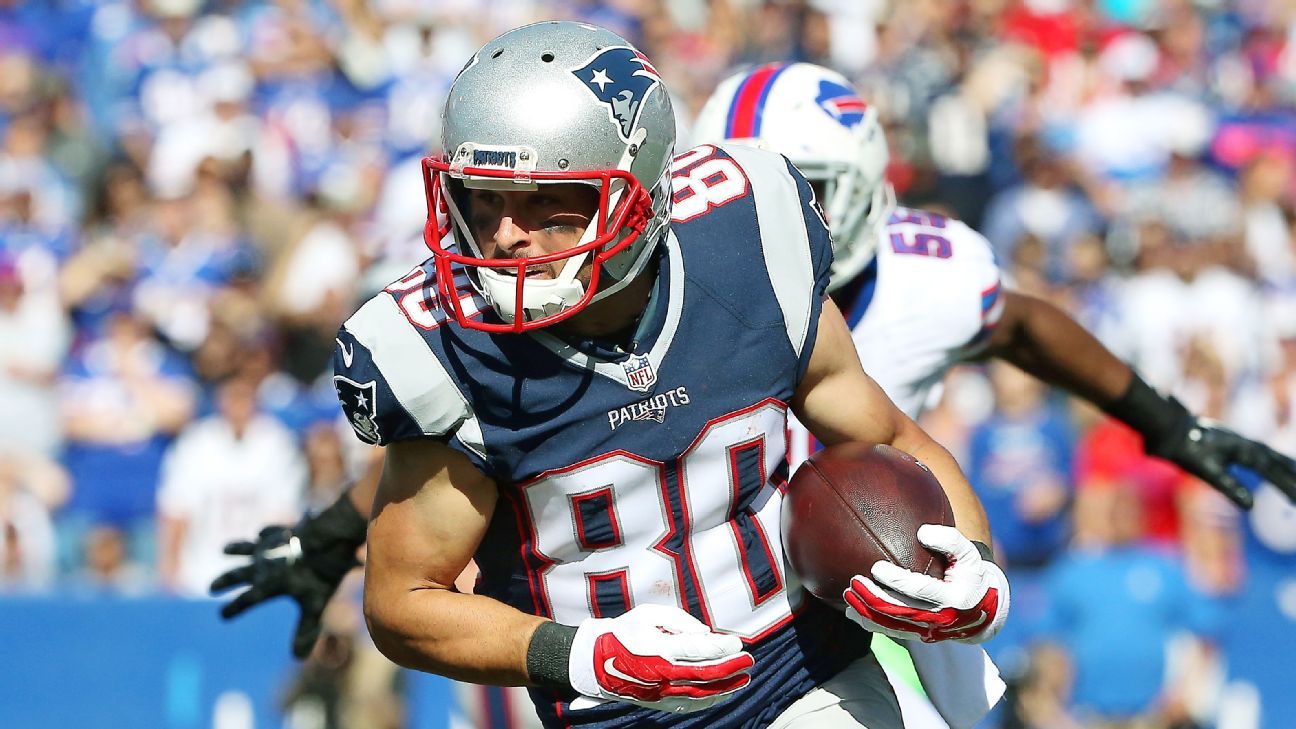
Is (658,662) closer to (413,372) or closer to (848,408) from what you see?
(413,372)

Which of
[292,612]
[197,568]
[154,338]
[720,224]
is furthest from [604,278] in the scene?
[154,338]

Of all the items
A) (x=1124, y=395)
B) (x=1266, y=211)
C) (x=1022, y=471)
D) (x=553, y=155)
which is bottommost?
(x=1266, y=211)

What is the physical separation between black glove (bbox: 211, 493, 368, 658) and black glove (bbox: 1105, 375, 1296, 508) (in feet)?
6.30

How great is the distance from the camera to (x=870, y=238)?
3992 mm

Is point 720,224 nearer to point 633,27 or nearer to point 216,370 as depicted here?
point 216,370

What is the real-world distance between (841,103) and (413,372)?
5.25 feet

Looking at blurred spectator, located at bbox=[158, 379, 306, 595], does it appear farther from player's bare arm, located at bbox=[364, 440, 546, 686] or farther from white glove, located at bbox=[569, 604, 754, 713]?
white glove, located at bbox=[569, 604, 754, 713]

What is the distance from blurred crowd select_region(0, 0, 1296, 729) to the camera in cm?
681

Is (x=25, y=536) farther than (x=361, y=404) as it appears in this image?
Yes

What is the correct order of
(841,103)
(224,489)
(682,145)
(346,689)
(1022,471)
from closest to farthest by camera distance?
(841,103), (682,145), (346,689), (1022,471), (224,489)

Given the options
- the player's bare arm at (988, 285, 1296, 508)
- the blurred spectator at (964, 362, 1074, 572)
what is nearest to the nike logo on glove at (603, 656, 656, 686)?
the player's bare arm at (988, 285, 1296, 508)

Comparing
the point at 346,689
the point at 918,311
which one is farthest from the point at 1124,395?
the point at 346,689

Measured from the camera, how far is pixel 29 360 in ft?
28.1

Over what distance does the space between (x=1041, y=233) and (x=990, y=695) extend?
588cm
